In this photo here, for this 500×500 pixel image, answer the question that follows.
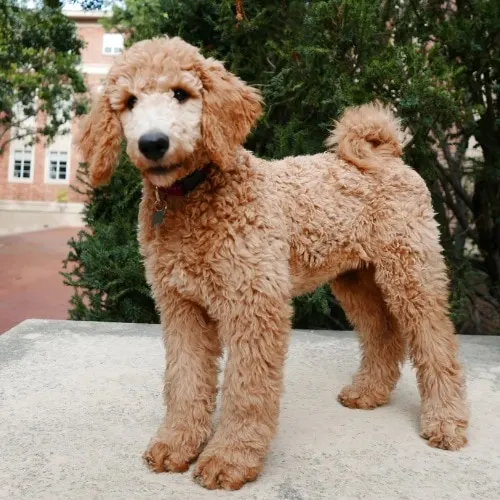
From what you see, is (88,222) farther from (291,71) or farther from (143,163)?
(143,163)

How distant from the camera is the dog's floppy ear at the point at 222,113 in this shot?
200 centimetres

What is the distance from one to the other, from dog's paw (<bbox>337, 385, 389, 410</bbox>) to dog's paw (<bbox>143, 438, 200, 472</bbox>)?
990mm

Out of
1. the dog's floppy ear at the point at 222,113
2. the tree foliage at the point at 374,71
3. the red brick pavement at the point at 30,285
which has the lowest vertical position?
the red brick pavement at the point at 30,285

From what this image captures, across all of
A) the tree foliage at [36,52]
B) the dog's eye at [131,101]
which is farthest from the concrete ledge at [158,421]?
the tree foliage at [36,52]

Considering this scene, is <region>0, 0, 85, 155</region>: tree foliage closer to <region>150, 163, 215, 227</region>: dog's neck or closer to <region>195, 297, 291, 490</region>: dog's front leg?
<region>150, 163, 215, 227</region>: dog's neck

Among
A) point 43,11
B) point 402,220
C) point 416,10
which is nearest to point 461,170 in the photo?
point 416,10

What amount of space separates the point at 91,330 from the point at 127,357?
69cm

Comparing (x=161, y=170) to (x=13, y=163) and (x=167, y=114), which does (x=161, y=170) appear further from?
(x=13, y=163)

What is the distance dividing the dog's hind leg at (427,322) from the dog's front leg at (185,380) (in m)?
0.93

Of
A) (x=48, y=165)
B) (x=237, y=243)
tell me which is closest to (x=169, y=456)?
(x=237, y=243)

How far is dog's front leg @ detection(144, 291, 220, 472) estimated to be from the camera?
2277 mm

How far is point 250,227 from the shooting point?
7.15 ft

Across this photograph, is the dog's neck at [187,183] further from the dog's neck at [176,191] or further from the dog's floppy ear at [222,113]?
the dog's floppy ear at [222,113]

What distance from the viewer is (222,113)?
2035mm
